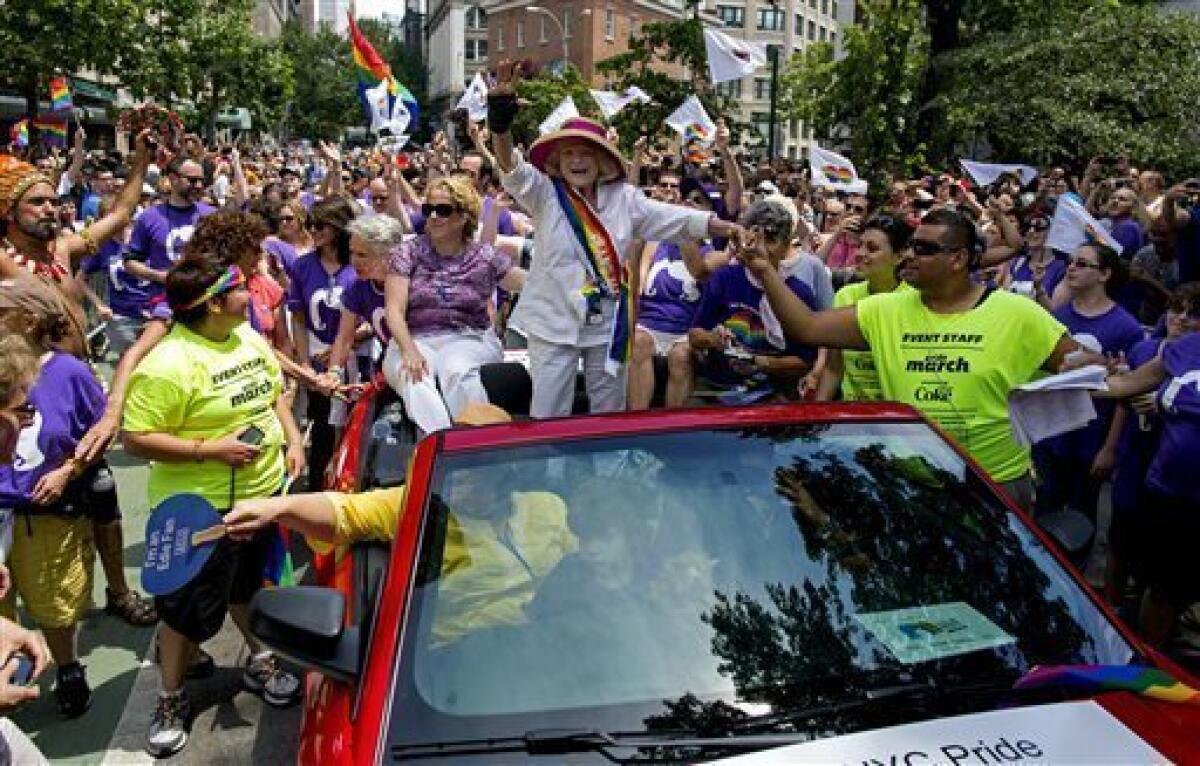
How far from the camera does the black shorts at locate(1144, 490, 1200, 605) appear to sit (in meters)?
4.38

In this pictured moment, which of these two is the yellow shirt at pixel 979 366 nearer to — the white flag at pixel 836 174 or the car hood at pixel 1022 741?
the car hood at pixel 1022 741

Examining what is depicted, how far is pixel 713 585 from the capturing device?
2.35 m

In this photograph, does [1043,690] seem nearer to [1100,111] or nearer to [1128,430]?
[1128,430]

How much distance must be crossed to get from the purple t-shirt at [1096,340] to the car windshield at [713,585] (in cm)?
306

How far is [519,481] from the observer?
101 inches

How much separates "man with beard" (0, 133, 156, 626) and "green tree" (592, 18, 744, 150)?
15887mm

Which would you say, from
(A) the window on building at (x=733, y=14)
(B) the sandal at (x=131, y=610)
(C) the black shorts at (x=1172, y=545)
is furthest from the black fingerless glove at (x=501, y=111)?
(A) the window on building at (x=733, y=14)

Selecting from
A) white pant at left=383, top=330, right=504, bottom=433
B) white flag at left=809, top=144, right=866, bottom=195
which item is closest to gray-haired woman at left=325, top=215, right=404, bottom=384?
white pant at left=383, top=330, right=504, bottom=433

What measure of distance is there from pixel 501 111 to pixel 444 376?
1.28m

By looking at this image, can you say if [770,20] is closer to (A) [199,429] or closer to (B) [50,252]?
(B) [50,252]

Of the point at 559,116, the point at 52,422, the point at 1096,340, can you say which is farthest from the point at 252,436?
the point at 559,116

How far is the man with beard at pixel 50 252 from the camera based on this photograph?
4.57m

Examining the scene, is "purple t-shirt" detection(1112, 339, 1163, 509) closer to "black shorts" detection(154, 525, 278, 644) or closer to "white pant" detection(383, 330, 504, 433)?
"white pant" detection(383, 330, 504, 433)

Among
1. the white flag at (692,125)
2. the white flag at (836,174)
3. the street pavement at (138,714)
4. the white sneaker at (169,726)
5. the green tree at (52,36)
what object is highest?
the green tree at (52,36)
